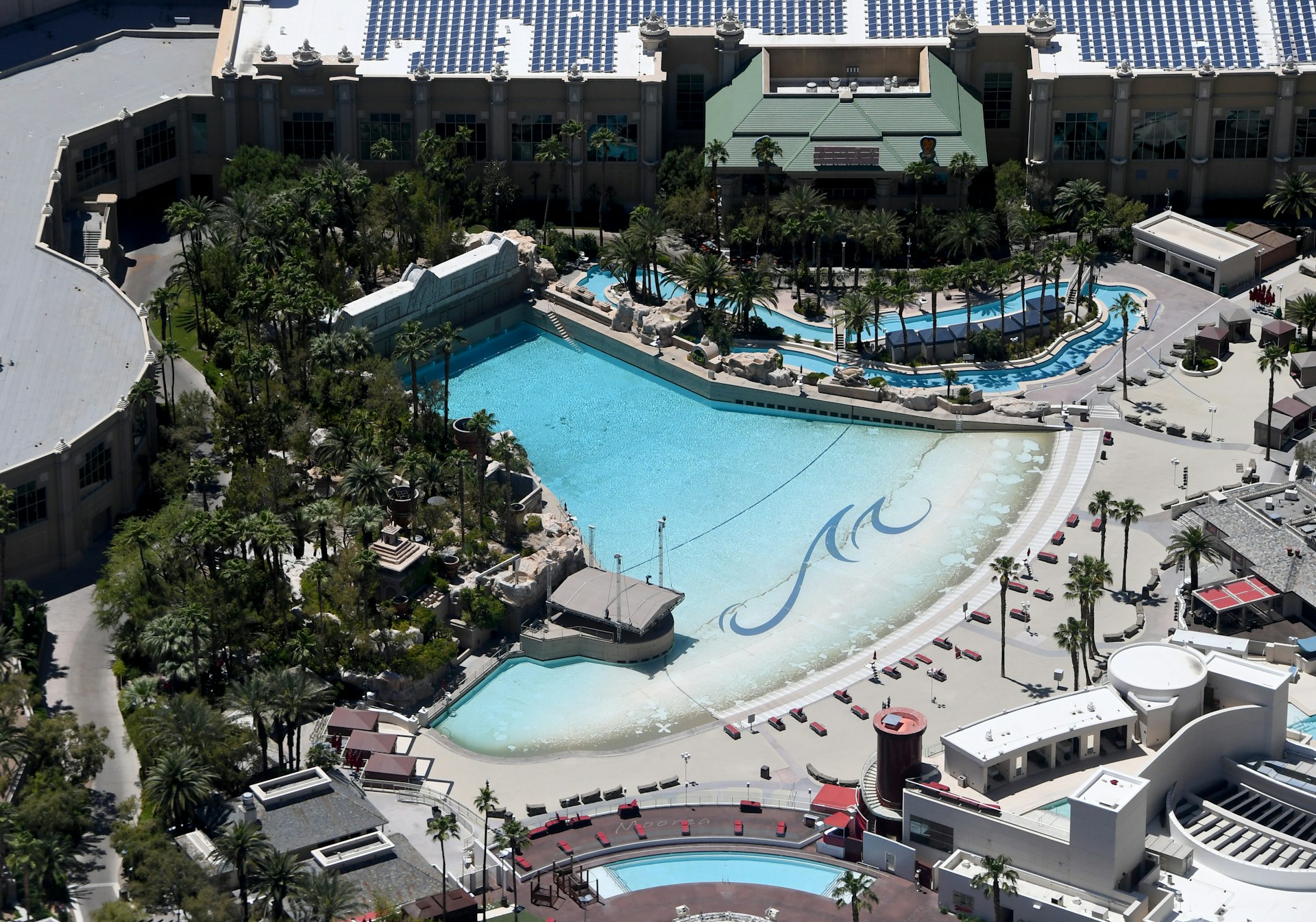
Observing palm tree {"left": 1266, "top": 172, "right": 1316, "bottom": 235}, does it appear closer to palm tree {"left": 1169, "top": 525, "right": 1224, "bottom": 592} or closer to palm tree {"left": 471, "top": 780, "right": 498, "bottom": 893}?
Answer: palm tree {"left": 1169, "top": 525, "right": 1224, "bottom": 592}

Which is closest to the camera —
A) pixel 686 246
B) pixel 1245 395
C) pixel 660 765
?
pixel 660 765

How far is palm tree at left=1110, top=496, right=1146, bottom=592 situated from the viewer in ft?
528

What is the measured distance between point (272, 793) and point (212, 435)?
34.1 m

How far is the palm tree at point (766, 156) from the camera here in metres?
196

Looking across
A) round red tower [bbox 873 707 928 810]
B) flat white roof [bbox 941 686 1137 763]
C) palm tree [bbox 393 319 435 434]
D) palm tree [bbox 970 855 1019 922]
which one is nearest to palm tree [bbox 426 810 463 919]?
round red tower [bbox 873 707 928 810]

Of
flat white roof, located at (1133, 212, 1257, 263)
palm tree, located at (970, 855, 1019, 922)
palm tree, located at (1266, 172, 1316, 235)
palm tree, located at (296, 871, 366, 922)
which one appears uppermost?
palm tree, located at (1266, 172, 1316, 235)

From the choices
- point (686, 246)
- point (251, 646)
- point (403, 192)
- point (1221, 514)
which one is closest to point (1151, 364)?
point (1221, 514)

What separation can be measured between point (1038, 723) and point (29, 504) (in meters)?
55.6

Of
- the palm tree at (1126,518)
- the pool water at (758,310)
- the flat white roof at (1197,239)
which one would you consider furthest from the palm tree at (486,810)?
the flat white roof at (1197,239)

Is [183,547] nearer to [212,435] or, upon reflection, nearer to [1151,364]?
[212,435]

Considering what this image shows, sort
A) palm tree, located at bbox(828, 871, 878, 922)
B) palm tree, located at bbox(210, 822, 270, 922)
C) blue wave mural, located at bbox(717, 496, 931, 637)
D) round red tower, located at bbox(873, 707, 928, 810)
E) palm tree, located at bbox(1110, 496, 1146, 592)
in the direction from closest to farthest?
palm tree, located at bbox(210, 822, 270, 922) → palm tree, located at bbox(828, 871, 878, 922) → round red tower, located at bbox(873, 707, 928, 810) → palm tree, located at bbox(1110, 496, 1146, 592) → blue wave mural, located at bbox(717, 496, 931, 637)

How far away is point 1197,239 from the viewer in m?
198

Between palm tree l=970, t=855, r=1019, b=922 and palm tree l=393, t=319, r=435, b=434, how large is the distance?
5232 centimetres

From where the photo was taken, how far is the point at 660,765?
148875mm
